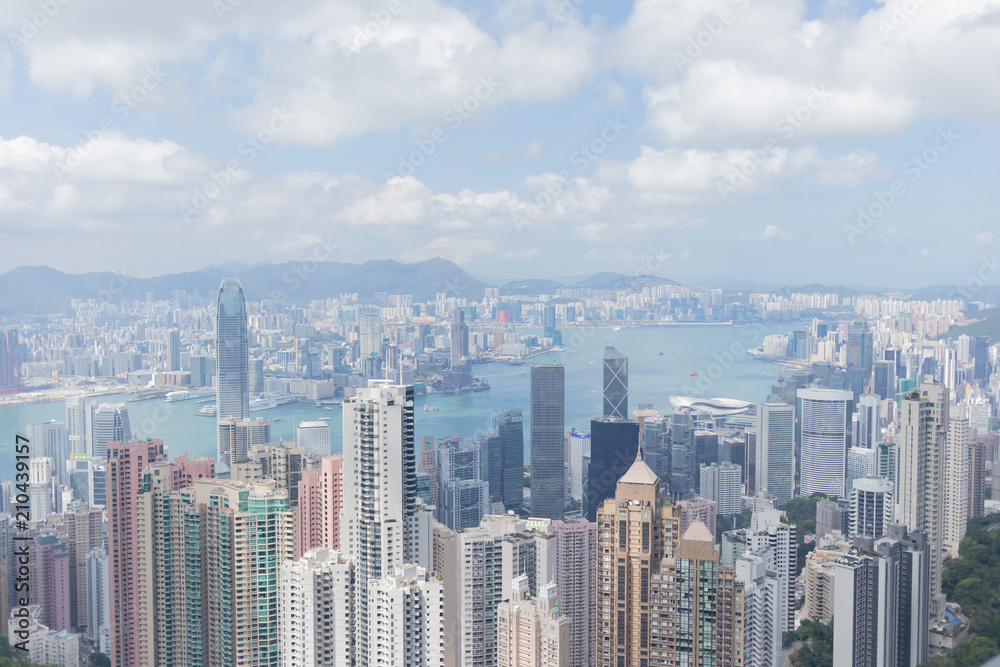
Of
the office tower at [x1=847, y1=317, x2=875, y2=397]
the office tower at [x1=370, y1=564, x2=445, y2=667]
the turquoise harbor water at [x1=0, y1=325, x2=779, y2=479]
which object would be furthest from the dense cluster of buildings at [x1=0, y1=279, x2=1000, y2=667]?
the office tower at [x1=847, y1=317, x2=875, y2=397]

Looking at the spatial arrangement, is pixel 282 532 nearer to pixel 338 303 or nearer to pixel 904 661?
Answer: pixel 904 661

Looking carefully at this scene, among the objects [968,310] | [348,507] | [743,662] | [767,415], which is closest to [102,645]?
[348,507]

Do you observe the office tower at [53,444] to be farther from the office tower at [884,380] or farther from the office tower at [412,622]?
the office tower at [884,380]

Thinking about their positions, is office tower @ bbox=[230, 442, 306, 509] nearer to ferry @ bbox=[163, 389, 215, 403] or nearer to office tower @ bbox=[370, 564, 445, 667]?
office tower @ bbox=[370, 564, 445, 667]

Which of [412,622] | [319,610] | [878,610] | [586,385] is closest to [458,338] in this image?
[586,385]

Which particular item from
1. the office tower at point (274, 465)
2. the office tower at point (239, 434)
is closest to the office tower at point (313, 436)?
the office tower at point (274, 465)
